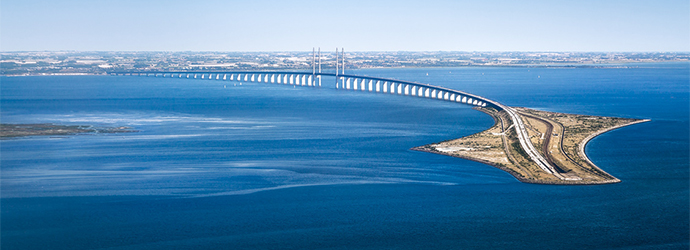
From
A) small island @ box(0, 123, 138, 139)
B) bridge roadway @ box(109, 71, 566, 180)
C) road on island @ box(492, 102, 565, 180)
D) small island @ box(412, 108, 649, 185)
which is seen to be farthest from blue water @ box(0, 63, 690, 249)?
bridge roadway @ box(109, 71, 566, 180)

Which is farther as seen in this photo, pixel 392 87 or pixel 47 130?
pixel 392 87

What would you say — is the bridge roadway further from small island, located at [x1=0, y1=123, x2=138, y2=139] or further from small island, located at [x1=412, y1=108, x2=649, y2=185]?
small island, located at [x1=0, y1=123, x2=138, y2=139]

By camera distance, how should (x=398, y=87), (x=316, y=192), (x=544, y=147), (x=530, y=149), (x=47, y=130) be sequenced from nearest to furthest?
(x=316, y=192) < (x=530, y=149) < (x=544, y=147) < (x=47, y=130) < (x=398, y=87)

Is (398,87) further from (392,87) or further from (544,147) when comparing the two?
(544,147)

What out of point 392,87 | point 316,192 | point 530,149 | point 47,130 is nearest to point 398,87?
point 392,87

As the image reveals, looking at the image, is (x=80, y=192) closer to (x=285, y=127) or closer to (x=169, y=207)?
(x=169, y=207)

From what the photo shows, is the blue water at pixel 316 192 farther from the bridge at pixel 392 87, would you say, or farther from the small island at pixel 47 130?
the bridge at pixel 392 87
